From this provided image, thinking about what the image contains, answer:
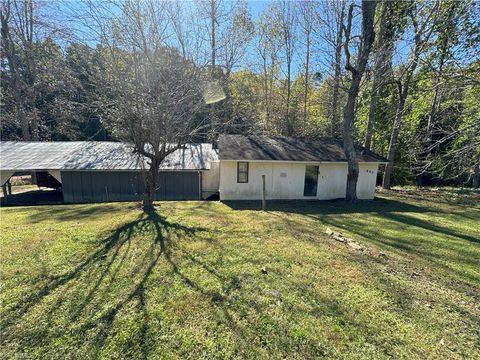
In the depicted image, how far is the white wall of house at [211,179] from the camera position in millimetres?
14556

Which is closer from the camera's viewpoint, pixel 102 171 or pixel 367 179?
pixel 367 179

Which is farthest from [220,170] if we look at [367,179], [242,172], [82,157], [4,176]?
[4,176]

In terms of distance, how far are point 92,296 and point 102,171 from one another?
37.0ft

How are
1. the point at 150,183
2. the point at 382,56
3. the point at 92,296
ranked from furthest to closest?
the point at 382,56, the point at 150,183, the point at 92,296

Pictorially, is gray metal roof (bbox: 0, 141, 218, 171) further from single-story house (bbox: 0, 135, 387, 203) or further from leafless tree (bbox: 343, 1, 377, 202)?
leafless tree (bbox: 343, 1, 377, 202)

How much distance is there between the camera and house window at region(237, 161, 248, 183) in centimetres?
1223

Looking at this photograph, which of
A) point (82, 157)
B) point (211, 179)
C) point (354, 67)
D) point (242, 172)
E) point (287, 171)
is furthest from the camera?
point (211, 179)

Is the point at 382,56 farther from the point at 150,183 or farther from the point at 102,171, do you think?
→ the point at 102,171

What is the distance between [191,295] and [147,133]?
5.59 m

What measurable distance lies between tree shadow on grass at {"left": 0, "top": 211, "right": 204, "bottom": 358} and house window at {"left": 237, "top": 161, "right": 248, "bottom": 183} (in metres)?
6.95

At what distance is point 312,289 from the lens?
395cm

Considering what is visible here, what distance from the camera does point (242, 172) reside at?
40.2 ft

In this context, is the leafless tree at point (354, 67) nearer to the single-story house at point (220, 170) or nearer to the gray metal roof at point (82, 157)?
the single-story house at point (220, 170)

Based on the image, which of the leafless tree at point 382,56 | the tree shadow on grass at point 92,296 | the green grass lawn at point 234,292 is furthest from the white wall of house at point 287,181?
the tree shadow on grass at point 92,296
